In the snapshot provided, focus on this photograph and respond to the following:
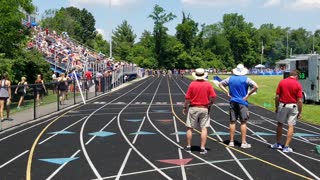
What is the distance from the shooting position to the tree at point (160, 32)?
123250 millimetres

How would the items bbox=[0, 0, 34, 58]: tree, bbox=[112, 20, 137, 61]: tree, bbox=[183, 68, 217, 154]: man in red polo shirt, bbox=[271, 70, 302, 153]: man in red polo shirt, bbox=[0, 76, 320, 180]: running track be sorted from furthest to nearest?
bbox=[112, 20, 137, 61]: tree → bbox=[0, 0, 34, 58]: tree → bbox=[271, 70, 302, 153]: man in red polo shirt → bbox=[183, 68, 217, 154]: man in red polo shirt → bbox=[0, 76, 320, 180]: running track

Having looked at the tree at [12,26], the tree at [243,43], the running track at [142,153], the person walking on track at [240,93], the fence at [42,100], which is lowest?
the running track at [142,153]

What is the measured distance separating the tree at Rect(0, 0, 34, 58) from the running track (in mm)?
10120

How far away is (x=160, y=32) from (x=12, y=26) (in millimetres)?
101389

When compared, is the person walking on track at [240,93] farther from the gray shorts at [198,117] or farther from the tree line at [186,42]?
the tree line at [186,42]

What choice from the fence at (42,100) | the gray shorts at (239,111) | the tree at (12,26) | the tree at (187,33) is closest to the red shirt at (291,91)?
the gray shorts at (239,111)

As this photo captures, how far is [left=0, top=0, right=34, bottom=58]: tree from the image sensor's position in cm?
2517

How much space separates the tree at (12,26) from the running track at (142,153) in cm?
1012

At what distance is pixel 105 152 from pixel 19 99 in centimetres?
914

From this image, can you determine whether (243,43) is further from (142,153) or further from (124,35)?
(142,153)

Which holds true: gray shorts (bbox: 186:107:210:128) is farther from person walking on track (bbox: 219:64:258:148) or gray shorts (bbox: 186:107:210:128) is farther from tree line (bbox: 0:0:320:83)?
tree line (bbox: 0:0:320:83)

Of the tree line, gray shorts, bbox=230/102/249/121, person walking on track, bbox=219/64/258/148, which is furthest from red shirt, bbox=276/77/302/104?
the tree line

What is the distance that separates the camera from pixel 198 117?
10.7 meters

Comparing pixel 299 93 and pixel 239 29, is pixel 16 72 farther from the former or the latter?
pixel 239 29
